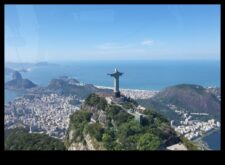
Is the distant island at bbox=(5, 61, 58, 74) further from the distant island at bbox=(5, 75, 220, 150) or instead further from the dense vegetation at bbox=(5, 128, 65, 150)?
the dense vegetation at bbox=(5, 128, 65, 150)

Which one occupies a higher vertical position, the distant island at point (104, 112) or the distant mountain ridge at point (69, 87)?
the distant mountain ridge at point (69, 87)

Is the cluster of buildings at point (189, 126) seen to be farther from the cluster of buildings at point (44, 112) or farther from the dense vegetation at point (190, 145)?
the cluster of buildings at point (44, 112)

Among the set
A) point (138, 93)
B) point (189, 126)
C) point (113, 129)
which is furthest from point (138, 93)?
point (189, 126)

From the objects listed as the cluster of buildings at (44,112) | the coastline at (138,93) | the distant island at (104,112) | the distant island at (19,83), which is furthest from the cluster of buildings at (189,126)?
the distant island at (19,83)

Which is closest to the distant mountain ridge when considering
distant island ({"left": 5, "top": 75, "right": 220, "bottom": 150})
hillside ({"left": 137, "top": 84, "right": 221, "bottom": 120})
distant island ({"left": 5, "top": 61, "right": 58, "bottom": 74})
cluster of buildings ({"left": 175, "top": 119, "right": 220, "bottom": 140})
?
distant island ({"left": 5, "top": 75, "right": 220, "bottom": 150})
